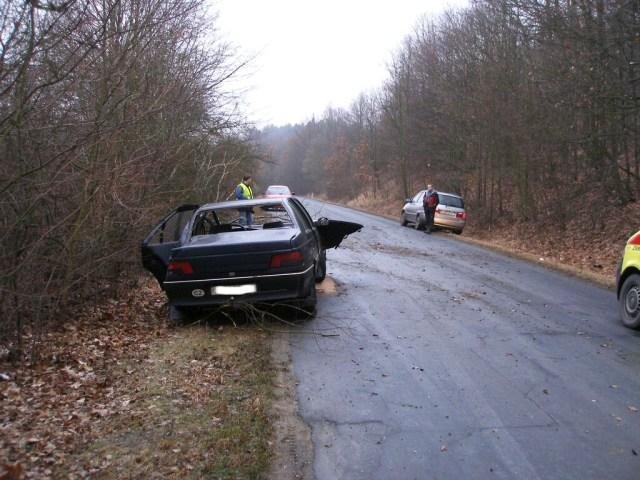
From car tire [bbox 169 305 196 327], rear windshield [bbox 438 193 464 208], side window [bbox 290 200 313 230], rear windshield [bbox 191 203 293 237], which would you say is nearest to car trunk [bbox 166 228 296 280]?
car tire [bbox 169 305 196 327]

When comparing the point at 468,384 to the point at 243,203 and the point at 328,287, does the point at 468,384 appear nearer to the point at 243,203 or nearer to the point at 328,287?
the point at 243,203

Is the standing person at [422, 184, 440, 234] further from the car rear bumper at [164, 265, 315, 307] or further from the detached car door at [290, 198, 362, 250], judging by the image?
the car rear bumper at [164, 265, 315, 307]

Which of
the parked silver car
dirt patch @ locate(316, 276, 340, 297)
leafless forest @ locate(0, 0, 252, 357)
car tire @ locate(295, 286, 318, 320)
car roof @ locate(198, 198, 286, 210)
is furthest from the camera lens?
the parked silver car

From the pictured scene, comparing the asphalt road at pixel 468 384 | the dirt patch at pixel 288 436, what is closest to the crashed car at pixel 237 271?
the asphalt road at pixel 468 384

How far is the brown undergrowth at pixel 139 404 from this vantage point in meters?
3.97

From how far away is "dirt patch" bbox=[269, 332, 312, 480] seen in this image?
13.0 ft

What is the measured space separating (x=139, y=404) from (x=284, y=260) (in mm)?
2912

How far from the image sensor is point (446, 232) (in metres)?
24.5

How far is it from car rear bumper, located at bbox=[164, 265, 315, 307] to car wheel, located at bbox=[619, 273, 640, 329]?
422 cm

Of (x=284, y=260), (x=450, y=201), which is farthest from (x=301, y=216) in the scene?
(x=450, y=201)

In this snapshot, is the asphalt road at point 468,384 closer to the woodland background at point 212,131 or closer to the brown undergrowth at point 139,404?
the brown undergrowth at point 139,404

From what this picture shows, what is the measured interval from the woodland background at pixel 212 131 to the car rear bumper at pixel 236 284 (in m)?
1.00

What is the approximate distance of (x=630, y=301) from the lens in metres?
7.95

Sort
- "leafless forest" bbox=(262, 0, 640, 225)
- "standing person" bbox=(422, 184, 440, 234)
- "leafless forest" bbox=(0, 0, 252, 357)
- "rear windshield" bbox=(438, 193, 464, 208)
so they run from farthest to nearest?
"rear windshield" bbox=(438, 193, 464, 208) < "standing person" bbox=(422, 184, 440, 234) < "leafless forest" bbox=(262, 0, 640, 225) < "leafless forest" bbox=(0, 0, 252, 357)
